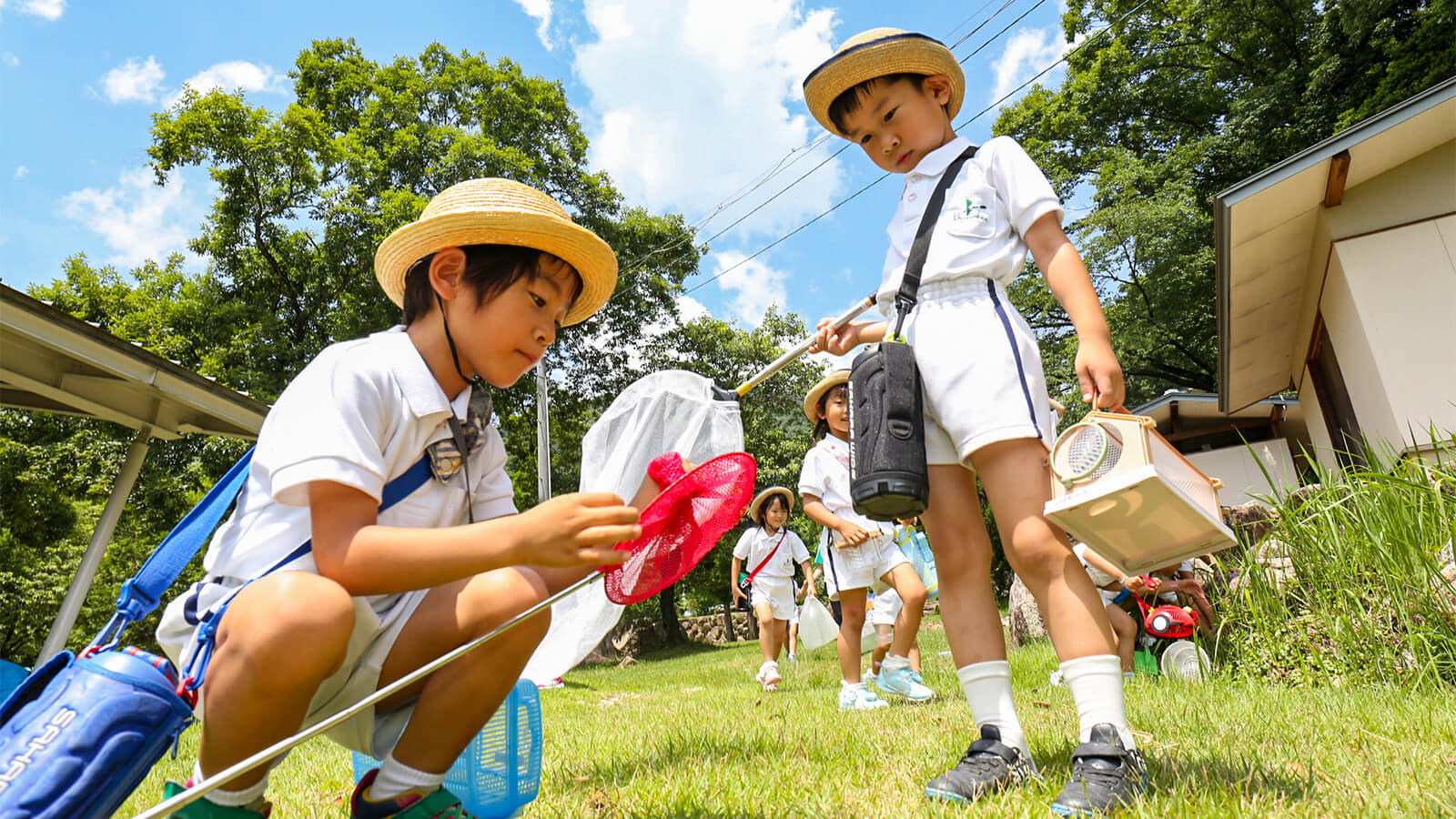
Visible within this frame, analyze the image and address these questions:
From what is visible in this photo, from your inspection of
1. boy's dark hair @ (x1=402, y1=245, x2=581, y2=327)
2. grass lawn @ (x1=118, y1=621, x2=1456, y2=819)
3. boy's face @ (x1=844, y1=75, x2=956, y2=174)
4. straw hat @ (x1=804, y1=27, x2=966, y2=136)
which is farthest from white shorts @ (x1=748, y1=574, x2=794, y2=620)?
boy's dark hair @ (x1=402, y1=245, x2=581, y2=327)

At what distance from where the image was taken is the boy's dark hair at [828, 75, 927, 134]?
2398mm

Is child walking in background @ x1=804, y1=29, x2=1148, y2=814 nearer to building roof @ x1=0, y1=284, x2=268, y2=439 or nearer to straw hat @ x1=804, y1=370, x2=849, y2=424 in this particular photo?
straw hat @ x1=804, y1=370, x2=849, y2=424

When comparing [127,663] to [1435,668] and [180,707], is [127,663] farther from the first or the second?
[1435,668]

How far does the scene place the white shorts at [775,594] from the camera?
26.3 feet

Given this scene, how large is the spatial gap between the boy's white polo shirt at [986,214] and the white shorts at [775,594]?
611cm

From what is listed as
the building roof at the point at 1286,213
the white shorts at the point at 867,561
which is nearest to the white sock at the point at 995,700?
the white shorts at the point at 867,561

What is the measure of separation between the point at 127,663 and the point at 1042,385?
1.89 m

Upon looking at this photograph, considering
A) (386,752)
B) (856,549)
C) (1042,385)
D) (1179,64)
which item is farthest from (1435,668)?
(1179,64)

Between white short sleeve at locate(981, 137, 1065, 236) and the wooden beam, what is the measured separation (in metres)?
7.95

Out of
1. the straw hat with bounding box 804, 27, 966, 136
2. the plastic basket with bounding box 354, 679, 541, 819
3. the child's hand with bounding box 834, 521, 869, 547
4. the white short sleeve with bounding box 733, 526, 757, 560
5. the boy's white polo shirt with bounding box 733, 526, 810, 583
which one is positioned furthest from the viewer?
the white short sleeve with bounding box 733, 526, 757, 560

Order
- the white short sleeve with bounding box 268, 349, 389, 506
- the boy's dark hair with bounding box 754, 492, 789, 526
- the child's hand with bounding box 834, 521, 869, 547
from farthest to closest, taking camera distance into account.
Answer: the boy's dark hair with bounding box 754, 492, 789, 526
the child's hand with bounding box 834, 521, 869, 547
the white short sleeve with bounding box 268, 349, 389, 506

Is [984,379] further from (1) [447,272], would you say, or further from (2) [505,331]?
(1) [447,272]

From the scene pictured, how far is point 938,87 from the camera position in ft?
8.00

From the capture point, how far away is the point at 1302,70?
17812 millimetres
